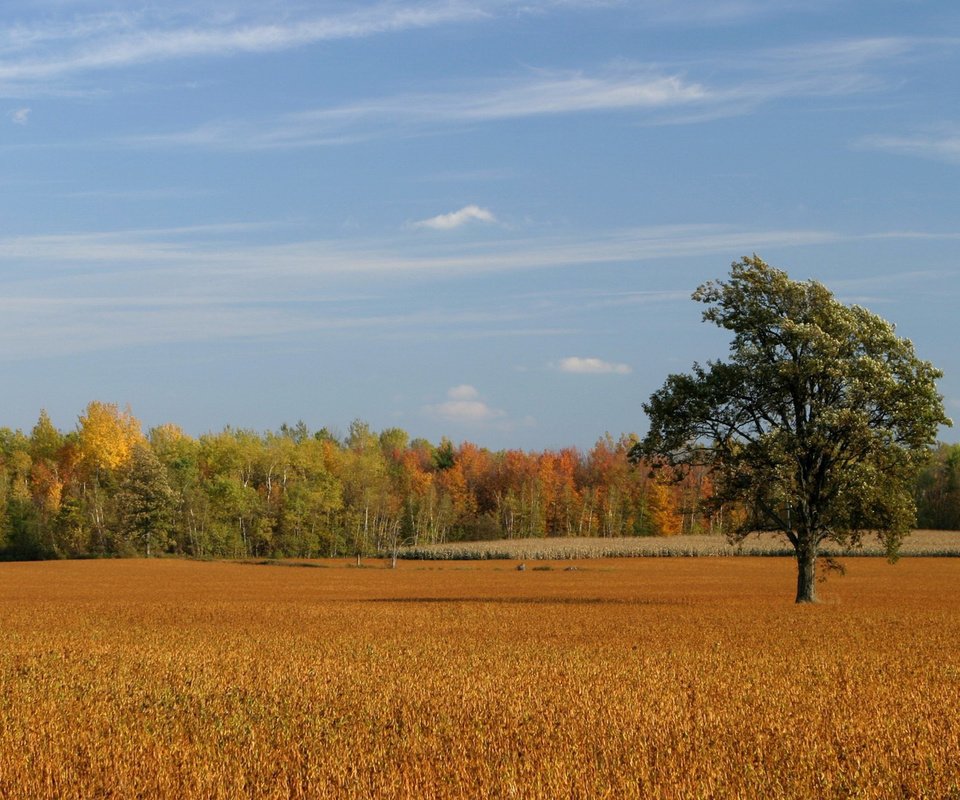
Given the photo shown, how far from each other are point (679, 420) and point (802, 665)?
20.2 metres

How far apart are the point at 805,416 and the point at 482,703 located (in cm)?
2731

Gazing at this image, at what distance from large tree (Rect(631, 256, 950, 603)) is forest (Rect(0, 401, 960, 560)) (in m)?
74.0

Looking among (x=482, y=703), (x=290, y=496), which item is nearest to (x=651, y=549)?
(x=290, y=496)

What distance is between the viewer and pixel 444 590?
2522 inches

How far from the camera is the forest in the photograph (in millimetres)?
127475

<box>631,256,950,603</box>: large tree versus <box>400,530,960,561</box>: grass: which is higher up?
<box>631,256,950,603</box>: large tree

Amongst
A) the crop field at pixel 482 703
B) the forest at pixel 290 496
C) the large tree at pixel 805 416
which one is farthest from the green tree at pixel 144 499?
the large tree at pixel 805 416

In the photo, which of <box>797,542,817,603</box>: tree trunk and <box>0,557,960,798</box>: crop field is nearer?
<box>0,557,960,798</box>: crop field

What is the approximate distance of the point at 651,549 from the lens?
121 m

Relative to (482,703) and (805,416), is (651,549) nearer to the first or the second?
(805,416)

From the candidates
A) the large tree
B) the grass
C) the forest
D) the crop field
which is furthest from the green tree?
the large tree

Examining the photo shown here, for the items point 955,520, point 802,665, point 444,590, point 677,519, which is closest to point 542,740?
point 802,665

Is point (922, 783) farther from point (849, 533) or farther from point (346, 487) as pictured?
point (346, 487)

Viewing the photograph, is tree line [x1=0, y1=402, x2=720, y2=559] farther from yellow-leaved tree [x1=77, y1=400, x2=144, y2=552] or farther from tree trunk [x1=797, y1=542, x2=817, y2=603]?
tree trunk [x1=797, y1=542, x2=817, y2=603]
